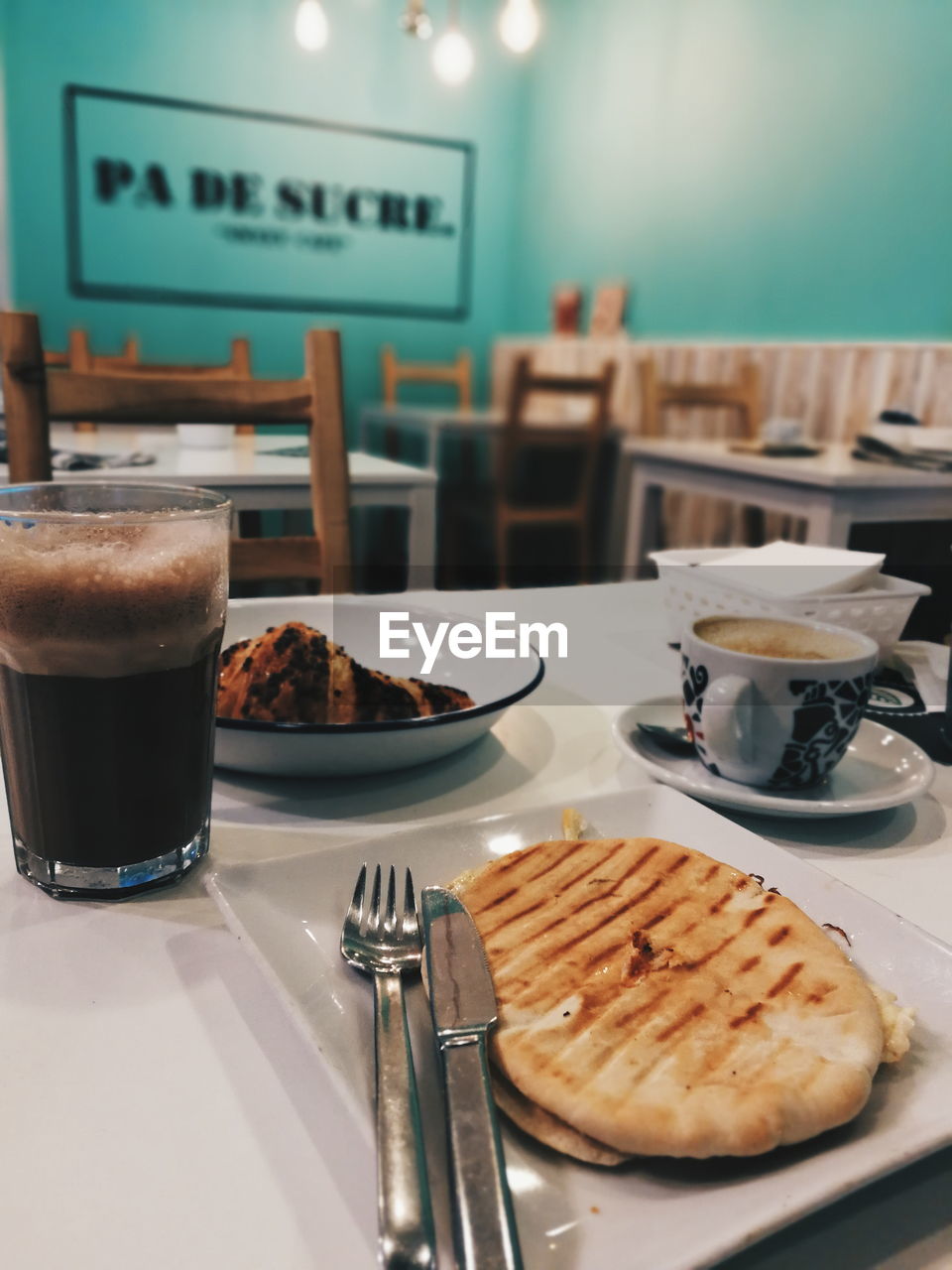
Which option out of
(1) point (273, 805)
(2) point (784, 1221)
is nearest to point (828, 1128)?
(2) point (784, 1221)

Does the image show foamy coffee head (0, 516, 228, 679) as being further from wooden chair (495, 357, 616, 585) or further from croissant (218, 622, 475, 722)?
wooden chair (495, 357, 616, 585)

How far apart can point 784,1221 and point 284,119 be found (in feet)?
17.7

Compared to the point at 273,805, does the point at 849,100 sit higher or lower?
higher

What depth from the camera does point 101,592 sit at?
45 cm

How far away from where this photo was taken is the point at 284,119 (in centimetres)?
482

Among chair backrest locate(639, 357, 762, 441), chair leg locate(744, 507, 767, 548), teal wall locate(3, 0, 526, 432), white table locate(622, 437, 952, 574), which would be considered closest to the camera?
white table locate(622, 437, 952, 574)

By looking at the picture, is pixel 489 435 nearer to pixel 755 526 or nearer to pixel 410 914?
pixel 755 526

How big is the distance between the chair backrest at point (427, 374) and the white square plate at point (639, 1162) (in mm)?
4763

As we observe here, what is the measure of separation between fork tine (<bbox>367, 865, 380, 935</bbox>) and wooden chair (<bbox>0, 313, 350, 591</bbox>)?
91 centimetres

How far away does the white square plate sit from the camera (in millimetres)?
290

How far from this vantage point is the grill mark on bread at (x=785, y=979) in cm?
38

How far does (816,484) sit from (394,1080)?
2195 millimetres

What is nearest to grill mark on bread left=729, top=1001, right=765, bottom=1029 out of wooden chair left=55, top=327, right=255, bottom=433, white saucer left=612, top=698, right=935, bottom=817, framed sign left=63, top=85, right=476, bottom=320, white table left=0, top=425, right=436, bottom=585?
white saucer left=612, top=698, right=935, bottom=817

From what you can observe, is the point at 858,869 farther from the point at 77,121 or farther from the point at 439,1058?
the point at 77,121
